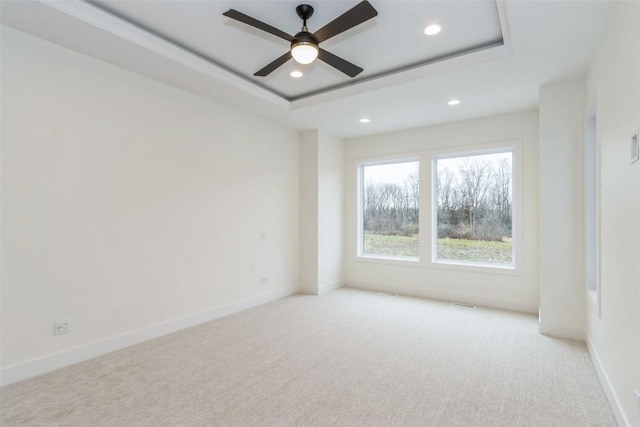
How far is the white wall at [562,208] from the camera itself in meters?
3.29

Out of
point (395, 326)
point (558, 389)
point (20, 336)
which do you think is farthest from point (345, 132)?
point (20, 336)

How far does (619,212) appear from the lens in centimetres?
203

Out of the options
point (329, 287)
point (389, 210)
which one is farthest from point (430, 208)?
point (329, 287)

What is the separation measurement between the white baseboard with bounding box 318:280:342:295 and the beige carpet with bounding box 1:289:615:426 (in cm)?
150

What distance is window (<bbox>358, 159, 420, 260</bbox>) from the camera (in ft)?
17.4

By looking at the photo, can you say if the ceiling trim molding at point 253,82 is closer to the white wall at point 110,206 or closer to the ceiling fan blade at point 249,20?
the white wall at point 110,206

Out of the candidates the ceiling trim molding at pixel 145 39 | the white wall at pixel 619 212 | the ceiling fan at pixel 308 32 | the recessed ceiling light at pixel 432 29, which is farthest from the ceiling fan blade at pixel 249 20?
the white wall at pixel 619 212

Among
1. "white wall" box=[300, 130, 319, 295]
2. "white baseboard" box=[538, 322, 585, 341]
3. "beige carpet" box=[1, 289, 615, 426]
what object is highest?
"white wall" box=[300, 130, 319, 295]

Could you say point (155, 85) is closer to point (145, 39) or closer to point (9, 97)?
point (145, 39)

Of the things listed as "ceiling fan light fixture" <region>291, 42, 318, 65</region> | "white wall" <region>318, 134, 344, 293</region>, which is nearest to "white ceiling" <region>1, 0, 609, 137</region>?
"ceiling fan light fixture" <region>291, 42, 318, 65</region>

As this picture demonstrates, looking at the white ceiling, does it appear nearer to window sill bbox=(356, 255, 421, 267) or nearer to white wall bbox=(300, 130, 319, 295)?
white wall bbox=(300, 130, 319, 295)

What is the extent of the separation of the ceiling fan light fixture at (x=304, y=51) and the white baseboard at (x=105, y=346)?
9.80 ft

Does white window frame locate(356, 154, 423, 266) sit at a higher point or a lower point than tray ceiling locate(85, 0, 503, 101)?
lower

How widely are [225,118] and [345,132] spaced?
6.79ft
